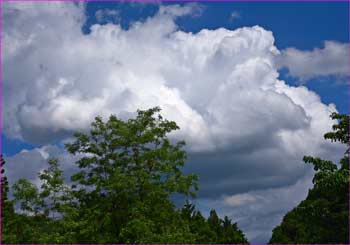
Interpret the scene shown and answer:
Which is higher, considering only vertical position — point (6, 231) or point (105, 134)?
point (105, 134)

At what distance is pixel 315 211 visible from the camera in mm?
31328

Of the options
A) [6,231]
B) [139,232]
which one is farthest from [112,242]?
[6,231]

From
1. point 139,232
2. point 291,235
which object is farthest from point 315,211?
point 291,235

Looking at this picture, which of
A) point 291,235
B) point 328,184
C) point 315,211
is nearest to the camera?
point 328,184

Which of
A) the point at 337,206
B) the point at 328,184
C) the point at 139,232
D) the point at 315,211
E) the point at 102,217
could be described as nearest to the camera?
the point at 328,184

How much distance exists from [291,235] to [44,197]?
6218cm

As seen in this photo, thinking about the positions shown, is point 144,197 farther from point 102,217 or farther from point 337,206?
point 337,206

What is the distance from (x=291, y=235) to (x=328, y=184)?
2555 inches

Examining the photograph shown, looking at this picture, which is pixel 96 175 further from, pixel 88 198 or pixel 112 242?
pixel 112 242

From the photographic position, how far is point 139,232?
3569 centimetres

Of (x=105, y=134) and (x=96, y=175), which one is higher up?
(x=105, y=134)

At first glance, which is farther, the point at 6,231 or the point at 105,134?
the point at 105,134

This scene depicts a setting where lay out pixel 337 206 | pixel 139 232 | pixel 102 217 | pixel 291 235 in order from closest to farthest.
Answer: pixel 139 232 → pixel 102 217 → pixel 337 206 → pixel 291 235

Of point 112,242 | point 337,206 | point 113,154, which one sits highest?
point 113,154
